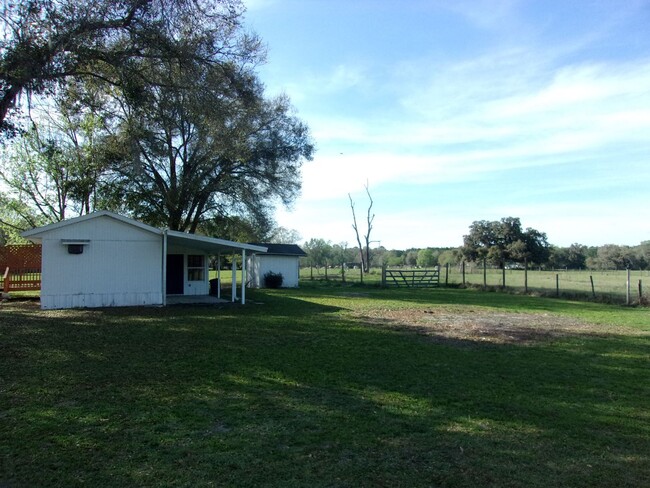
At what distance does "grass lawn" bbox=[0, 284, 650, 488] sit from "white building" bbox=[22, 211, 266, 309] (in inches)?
135

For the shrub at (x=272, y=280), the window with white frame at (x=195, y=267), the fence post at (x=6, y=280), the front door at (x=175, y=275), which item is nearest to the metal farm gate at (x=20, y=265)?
the fence post at (x=6, y=280)

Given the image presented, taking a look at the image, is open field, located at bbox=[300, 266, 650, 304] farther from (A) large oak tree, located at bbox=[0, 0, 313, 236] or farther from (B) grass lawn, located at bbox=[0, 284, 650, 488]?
(A) large oak tree, located at bbox=[0, 0, 313, 236]

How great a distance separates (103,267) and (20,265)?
277 inches

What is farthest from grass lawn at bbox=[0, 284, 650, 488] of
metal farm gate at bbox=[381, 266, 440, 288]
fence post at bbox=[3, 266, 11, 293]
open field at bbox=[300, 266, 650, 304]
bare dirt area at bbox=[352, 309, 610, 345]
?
metal farm gate at bbox=[381, 266, 440, 288]

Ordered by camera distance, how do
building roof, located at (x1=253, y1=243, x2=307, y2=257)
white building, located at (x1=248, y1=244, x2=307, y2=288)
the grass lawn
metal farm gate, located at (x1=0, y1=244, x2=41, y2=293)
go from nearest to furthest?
the grass lawn, metal farm gate, located at (x1=0, y1=244, x2=41, y2=293), building roof, located at (x1=253, y1=243, x2=307, y2=257), white building, located at (x1=248, y1=244, x2=307, y2=288)

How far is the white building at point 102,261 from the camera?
1364 centimetres

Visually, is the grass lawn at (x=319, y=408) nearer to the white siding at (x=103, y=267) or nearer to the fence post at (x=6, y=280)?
the white siding at (x=103, y=267)

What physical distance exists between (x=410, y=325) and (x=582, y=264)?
203 feet

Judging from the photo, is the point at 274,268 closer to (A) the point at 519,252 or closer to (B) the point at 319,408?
(B) the point at 319,408

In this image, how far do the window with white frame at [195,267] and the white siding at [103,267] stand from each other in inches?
171

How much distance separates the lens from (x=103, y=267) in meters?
14.4

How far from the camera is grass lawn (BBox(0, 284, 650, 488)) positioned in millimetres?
3471

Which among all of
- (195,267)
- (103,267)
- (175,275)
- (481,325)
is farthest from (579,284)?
(103,267)

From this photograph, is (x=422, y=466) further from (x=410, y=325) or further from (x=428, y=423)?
(x=410, y=325)
